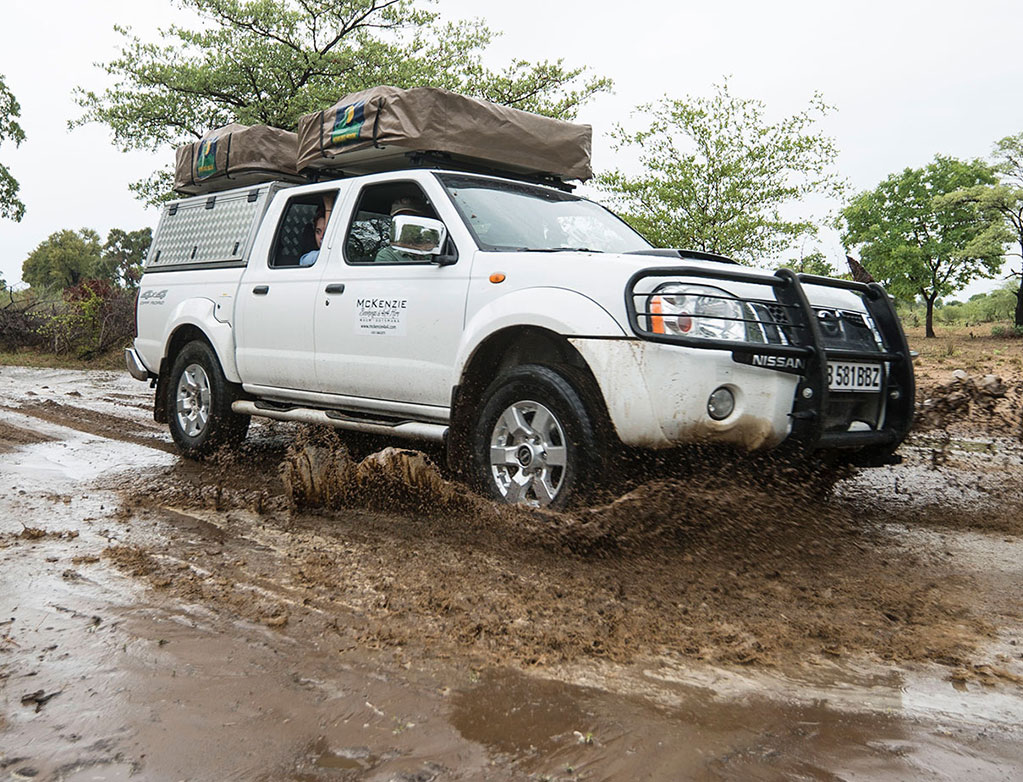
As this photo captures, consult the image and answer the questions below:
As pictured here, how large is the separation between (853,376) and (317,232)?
355cm

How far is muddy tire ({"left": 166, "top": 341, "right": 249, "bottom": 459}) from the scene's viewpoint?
635cm

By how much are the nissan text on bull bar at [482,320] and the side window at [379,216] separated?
1cm

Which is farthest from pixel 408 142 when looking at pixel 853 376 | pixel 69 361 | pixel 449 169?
pixel 69 361

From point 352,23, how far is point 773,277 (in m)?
22.9

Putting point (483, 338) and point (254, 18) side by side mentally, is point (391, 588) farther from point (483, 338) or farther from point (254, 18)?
point (254, 18)

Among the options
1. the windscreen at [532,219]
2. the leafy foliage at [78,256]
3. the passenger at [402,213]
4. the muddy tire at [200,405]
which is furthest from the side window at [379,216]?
the leafy foliage at [78,256]

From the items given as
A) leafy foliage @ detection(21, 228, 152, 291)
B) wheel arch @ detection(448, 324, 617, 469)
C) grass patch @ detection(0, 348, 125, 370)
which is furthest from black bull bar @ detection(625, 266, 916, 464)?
leafy foliage @ detection(21, 228, 152, 291)

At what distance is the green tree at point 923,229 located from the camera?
45.3 m

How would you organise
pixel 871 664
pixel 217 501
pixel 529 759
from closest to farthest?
pixel 529 759, pixel 871 664, pixel 217 501

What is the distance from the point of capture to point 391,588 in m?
3.45

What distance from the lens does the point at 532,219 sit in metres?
5.01

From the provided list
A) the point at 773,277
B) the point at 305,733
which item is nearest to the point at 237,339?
the point at 773,277

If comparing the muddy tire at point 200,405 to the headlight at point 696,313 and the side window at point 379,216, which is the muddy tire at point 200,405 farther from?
the headlight at point 696,313

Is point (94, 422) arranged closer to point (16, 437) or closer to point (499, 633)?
point (16, 437)
